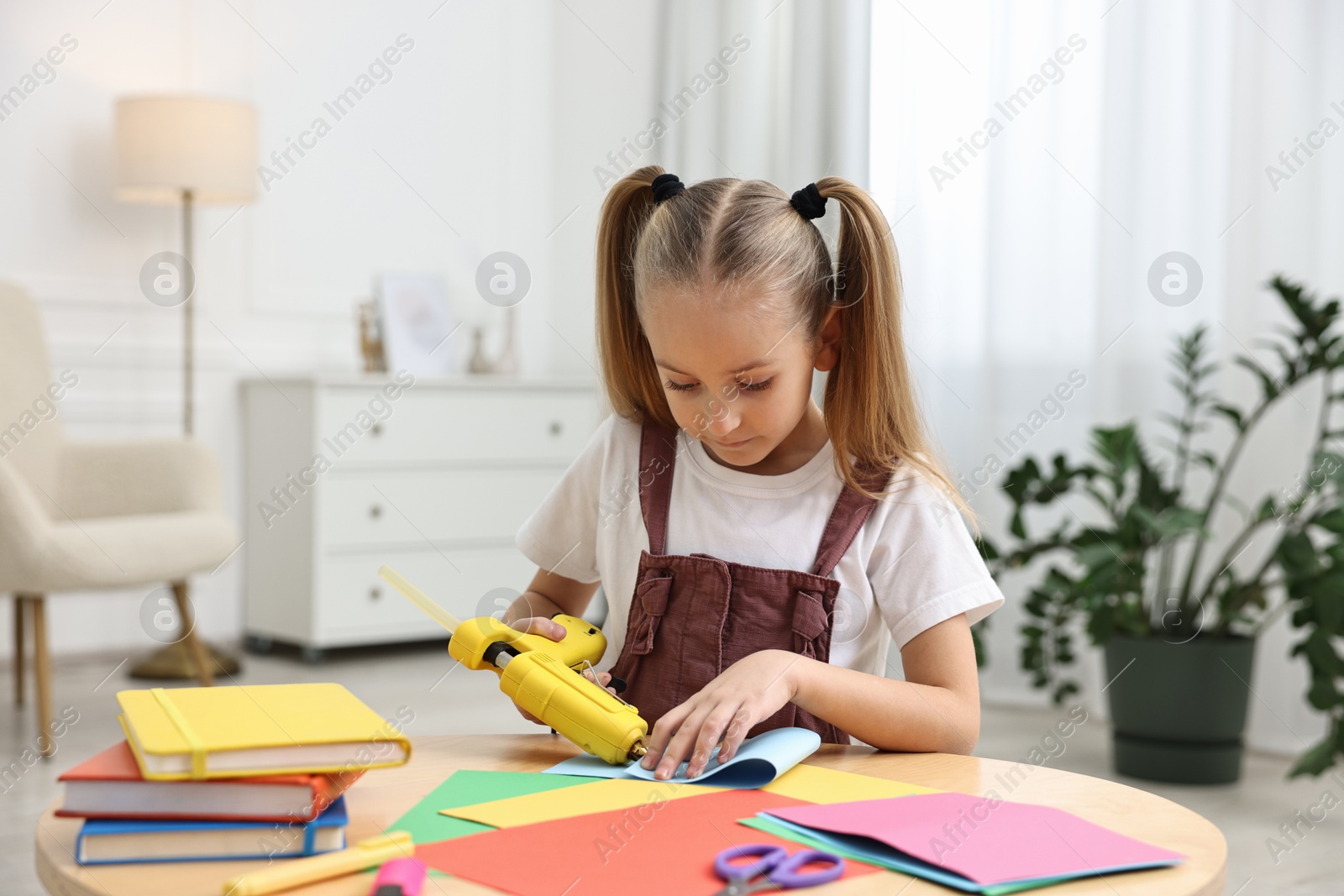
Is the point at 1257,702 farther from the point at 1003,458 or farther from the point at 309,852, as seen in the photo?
the point at 309,852

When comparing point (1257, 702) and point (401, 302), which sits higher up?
point (401, 302)

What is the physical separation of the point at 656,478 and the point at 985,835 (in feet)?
1.77

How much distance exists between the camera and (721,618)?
1.02m

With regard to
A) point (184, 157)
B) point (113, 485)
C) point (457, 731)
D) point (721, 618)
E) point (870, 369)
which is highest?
point (184, 157)

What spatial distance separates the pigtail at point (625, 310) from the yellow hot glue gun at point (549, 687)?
368 mm

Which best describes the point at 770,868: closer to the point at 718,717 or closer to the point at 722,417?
the point at 718,717

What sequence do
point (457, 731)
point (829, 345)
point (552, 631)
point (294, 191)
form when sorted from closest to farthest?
point (552, 631) < point (829, 345) < point (457, 731) < point (294, 191)

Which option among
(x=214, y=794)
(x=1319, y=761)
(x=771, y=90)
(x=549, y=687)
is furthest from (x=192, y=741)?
(x=771, y=90)

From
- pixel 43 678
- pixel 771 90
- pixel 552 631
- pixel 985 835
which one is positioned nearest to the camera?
pixel 985 835

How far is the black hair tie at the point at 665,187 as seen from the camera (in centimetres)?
110

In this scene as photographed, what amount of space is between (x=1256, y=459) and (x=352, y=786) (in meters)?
2.38

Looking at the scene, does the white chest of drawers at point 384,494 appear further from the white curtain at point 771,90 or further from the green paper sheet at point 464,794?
the green paper sheet at point 464,794

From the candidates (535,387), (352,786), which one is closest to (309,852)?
(352,786)

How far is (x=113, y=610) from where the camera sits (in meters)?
3.54
